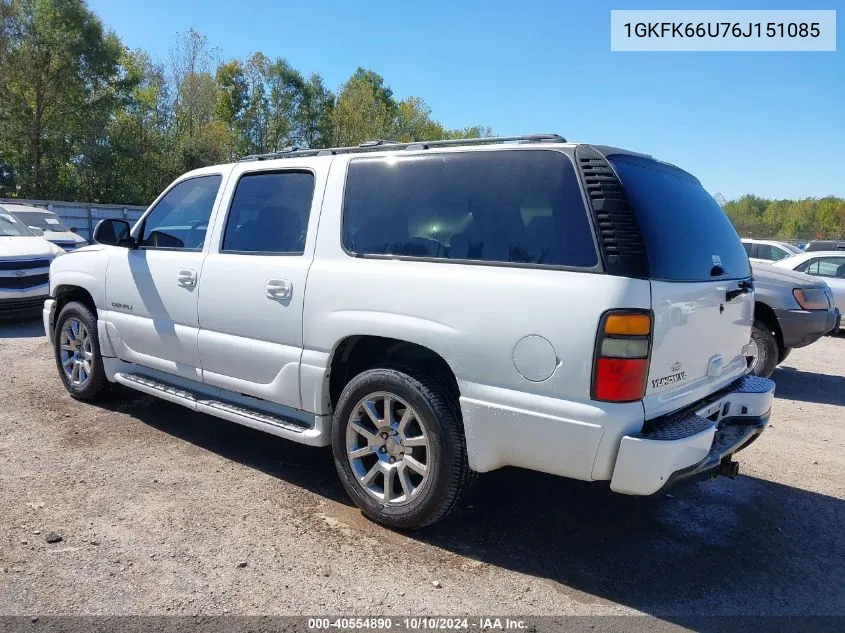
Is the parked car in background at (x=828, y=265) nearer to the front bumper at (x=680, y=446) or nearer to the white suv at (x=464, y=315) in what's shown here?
the white suv at (x=464, y=315)

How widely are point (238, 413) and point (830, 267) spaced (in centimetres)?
1029

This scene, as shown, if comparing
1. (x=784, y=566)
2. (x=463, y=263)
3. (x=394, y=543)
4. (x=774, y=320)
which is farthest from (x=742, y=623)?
(x=774, y=320)

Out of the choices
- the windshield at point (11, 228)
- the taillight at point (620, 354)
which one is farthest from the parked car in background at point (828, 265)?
the windshield at point (11, 228)

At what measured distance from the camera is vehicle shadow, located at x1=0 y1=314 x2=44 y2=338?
892 cm

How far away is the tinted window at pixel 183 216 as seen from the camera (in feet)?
15.0

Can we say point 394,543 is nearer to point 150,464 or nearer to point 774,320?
point 150,464

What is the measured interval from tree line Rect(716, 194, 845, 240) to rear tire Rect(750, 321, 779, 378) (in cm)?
5367

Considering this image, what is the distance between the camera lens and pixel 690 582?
3078 millimetres

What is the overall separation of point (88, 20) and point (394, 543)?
31.2 m

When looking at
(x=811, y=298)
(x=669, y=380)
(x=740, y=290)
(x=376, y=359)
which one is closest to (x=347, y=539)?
(x=376, y=359)

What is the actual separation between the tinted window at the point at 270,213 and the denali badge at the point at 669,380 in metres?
2.14

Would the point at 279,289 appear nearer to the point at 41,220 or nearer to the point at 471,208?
the point at 471,208

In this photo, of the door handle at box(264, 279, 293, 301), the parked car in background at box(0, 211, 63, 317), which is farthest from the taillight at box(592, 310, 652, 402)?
the parked car in background at box(0, 211, 63, 317)

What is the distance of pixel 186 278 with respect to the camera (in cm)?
441
